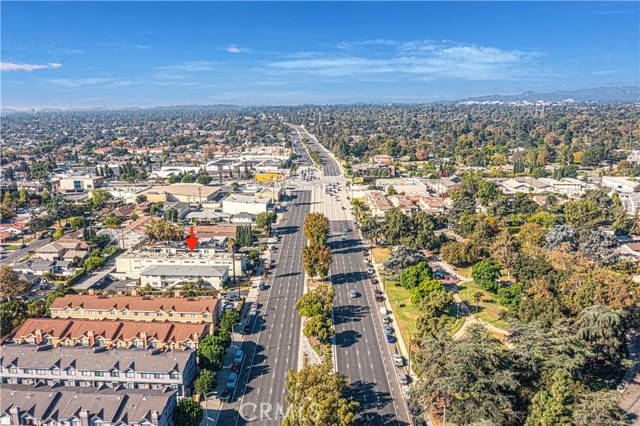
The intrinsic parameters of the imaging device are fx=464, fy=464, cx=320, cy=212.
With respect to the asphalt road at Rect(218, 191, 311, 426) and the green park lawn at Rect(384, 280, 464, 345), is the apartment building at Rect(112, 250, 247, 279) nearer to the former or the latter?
the asphalt road at Rect(218, 191, 311, 426)

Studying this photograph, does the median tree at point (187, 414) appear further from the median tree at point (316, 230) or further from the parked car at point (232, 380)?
the median tree at point (316, 230)

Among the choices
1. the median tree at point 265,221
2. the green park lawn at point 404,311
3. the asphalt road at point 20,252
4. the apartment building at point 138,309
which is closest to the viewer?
the apartment building at point 138,309

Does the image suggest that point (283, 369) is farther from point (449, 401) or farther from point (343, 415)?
point (449, 401)

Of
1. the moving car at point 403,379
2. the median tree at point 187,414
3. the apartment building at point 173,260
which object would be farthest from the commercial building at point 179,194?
the median tree at point 187,414

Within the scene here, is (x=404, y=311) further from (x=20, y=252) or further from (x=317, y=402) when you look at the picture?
(x=20, y=252)

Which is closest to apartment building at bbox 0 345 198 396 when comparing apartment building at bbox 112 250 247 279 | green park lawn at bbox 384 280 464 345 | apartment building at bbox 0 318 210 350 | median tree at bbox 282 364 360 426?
apartment building at bbox 0 318 210 350

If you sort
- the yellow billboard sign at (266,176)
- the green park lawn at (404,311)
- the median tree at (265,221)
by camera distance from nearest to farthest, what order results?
1. the green park lawn at (404,311)
2. the median tree at (265,221)
3. the yellow billboard sign at (266,176)

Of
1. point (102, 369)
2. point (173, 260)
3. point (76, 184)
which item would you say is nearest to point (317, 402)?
point (102, 369)

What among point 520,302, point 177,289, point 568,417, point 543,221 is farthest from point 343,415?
point 543,221
